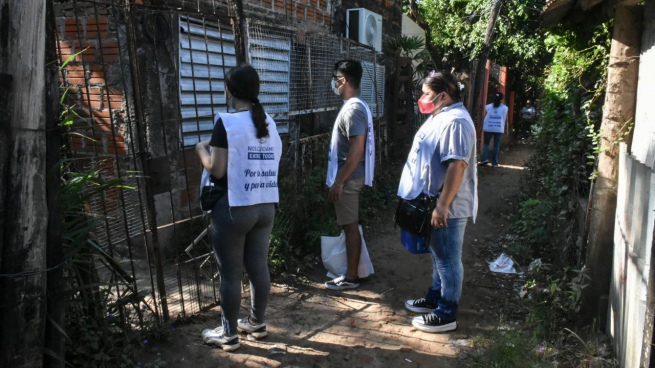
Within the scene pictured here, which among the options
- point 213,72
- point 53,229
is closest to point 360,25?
point 213,72

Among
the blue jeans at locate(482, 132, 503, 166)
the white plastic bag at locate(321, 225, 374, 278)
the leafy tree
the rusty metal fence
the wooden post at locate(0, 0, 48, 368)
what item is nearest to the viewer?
the wooden post at locate(0, 0, 48, 368)

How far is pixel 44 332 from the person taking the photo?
228cm

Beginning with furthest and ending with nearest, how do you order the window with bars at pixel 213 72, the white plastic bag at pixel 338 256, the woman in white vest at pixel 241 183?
the window with bars at pixel 213 72 → the white plastic bag at pixel 338 256 → the woman in white vest at pixel 241 183

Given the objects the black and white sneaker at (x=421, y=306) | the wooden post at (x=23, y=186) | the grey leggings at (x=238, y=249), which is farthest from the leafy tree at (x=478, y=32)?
the wooden post at (x=23, y=186)

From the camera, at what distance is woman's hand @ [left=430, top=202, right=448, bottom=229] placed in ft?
10.8

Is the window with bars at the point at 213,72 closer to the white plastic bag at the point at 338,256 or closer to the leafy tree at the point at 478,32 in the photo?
the white plastic bag at the point at 338,256

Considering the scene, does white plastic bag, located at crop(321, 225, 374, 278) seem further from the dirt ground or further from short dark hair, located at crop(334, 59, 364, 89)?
short dark hair, located at crop(334, 59, 364, 89)

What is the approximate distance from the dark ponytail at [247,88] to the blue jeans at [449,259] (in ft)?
4.50

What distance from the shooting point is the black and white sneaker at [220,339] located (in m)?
3.23

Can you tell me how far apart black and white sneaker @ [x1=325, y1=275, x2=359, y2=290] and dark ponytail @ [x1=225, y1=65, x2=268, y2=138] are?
6.14 ft

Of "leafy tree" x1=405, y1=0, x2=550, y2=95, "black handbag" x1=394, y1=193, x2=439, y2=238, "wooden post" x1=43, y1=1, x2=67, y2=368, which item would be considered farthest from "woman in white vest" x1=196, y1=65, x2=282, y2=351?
"leafy tree" x1=405, y1=0, x2=550, y2=95

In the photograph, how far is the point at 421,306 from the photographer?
4027mm

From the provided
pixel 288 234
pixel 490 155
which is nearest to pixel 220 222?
pixel 288 234

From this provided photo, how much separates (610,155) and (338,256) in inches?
88.9
